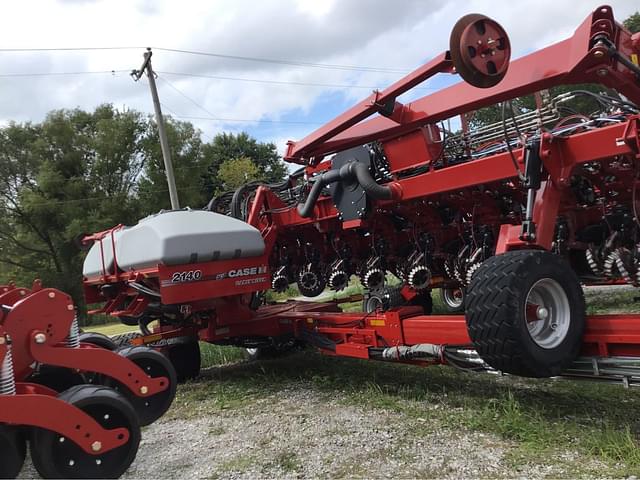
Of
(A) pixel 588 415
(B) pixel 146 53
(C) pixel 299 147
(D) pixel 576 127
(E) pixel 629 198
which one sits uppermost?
(B) pixel 146 53

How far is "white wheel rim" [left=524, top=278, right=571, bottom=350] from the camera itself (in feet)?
11.0

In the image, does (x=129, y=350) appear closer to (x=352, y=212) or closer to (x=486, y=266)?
(x=352, y=212)

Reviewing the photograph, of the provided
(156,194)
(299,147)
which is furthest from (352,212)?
(156,194)

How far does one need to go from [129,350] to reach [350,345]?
189 centimetres

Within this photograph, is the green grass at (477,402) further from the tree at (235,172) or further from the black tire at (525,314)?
the tree at (235,172)

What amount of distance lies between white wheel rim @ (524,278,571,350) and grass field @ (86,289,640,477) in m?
0.62

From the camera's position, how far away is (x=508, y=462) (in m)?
3.12

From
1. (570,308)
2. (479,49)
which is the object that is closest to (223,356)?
(570,308)

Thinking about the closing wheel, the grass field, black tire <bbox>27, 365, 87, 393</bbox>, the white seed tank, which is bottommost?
the grass field

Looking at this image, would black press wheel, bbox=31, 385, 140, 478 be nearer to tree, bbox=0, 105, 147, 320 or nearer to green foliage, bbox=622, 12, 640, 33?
tree, bbox=0, 105, 147, 320

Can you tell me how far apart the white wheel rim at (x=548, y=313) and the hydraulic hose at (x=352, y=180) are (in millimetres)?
1512

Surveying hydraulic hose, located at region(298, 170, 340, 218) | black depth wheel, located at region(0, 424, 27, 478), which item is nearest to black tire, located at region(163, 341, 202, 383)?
hydraulic hose, located at region(298, 170, 340, 218)

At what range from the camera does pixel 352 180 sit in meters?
4.88

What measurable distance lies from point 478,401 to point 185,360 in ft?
11.1
